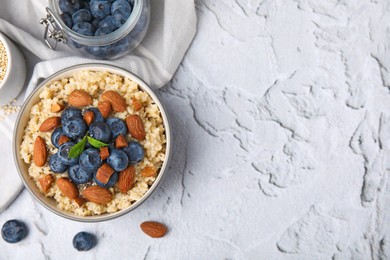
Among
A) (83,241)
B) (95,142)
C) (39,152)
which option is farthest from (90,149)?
(83,241)

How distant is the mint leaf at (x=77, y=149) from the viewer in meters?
1.10

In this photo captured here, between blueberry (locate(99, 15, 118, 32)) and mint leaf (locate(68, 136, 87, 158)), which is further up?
blueberry (locate(99, 15, 118, 32))

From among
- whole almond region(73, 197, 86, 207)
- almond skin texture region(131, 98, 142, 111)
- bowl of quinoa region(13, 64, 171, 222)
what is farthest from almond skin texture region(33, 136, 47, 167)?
almond skin texture region(131, 98, 142, 111)

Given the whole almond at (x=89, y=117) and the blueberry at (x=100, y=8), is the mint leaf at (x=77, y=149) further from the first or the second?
the blueberry at (x=100, y=8)

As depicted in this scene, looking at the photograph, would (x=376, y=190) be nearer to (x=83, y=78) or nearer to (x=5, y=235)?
(x=83, y=78)

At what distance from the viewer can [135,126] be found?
1140 mm

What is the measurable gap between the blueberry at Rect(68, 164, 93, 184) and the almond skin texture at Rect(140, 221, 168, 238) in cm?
22

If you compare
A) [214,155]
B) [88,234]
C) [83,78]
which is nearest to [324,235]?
[214,155]

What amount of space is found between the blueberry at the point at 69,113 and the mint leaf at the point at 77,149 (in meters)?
0.06

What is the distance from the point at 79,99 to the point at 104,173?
0.17 m

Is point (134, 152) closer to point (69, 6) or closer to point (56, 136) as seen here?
point (56, 136)

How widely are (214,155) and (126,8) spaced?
0.41m

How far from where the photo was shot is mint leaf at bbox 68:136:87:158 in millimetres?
1104

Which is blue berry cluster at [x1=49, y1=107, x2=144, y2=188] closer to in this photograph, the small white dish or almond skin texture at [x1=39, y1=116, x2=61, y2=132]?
almond skin texture at [x1=39, y1=116, x2=61, y2=132]
